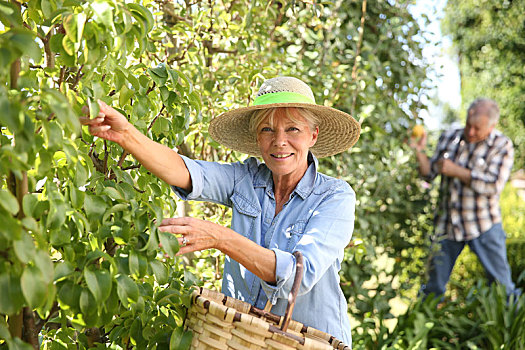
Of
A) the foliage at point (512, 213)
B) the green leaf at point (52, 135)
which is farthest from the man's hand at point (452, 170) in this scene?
the green leaf at point (52, 135)

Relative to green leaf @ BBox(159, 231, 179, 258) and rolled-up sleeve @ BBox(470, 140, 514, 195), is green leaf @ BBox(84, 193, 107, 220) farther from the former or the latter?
rolled-up sleeve @ BBox(470, 140, 514, 195)

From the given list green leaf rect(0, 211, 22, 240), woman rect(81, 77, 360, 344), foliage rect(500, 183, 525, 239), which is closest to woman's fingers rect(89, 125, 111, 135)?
woman rect(81, 77, 360, 344)

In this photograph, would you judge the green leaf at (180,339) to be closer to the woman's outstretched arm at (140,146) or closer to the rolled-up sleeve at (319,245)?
the rolled-up sleeve at (319,245)

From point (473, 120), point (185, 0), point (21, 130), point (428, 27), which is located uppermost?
point (428, 27)

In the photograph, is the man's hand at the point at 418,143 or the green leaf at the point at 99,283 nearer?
the green leaf at the point at 99,283

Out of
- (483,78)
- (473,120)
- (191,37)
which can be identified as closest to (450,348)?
(473,120)

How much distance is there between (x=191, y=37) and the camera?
8.25 ft

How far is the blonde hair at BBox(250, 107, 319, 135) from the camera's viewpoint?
1.99m

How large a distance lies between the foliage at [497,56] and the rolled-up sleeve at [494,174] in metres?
4.83

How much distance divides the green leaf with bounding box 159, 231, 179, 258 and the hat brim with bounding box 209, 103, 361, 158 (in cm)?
76

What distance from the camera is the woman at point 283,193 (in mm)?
1739

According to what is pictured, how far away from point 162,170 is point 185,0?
1299 millimetres

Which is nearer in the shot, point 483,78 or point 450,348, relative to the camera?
point 450,348

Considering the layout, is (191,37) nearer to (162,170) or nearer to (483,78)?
(162,170)
